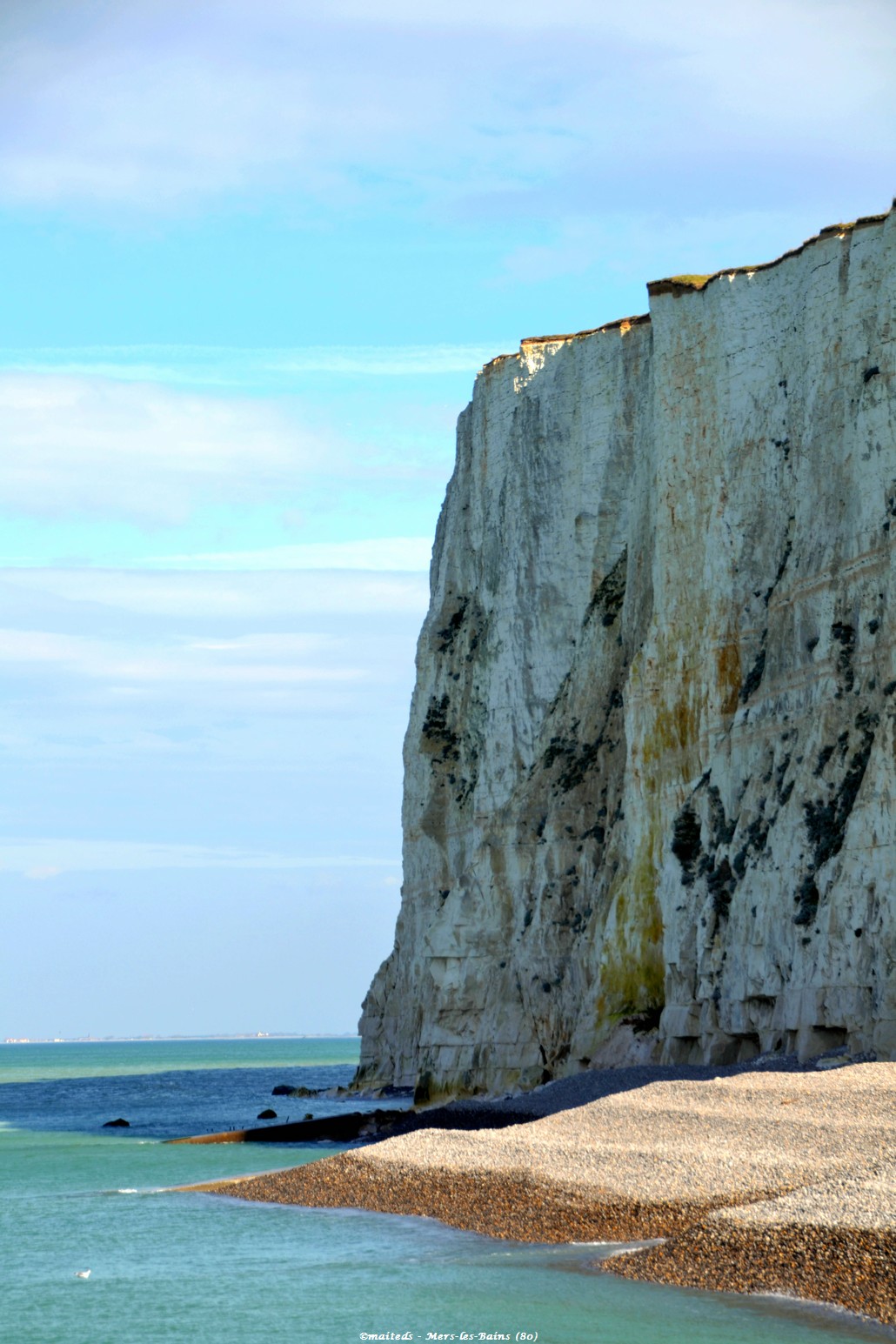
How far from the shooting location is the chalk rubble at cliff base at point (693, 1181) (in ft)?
55.1

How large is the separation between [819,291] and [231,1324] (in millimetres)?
26523

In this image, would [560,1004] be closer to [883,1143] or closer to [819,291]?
[819,291]

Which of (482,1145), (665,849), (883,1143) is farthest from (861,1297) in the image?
(665,849)

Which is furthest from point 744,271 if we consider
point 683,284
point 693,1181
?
point 693,1181

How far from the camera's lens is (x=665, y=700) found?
40656 mm

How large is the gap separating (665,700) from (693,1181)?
2107cm

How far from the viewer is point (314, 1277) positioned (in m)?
19.2

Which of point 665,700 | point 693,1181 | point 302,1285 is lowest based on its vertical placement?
point 302,1285

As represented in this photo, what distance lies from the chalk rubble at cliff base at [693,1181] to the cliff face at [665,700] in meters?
4.37

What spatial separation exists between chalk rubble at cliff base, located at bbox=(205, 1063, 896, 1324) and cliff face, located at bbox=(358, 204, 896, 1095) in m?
4.37

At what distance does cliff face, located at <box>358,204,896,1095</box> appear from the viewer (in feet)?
104

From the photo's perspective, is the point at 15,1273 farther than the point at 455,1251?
Yes

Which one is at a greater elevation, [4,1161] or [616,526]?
[616,526]

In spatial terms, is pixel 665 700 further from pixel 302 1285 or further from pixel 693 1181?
pixel 302 1285
